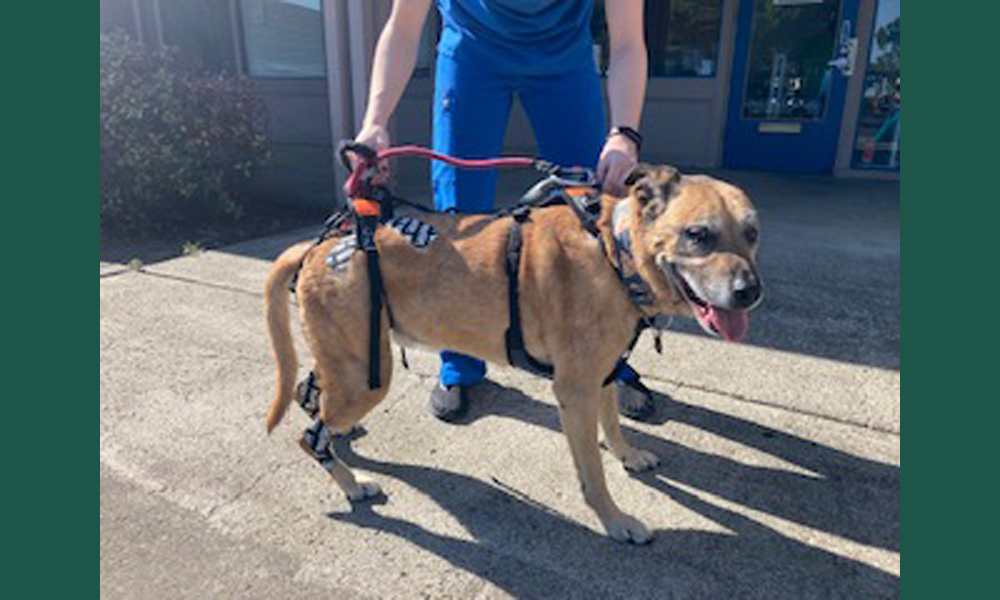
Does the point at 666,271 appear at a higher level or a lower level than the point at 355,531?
higher

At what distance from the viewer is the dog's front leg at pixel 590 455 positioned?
2422mm

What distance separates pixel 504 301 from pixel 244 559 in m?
1.40

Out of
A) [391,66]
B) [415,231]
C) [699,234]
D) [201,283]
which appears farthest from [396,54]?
[201,283]

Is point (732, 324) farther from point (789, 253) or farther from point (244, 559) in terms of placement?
point (789, 253)

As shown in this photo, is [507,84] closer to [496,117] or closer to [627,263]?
[496,117]

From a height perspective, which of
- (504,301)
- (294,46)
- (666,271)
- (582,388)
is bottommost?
(582,388)

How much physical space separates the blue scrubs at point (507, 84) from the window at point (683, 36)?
717 centimetres

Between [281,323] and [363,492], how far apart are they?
806 millimetres

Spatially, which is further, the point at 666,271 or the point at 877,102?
the point at 877,102

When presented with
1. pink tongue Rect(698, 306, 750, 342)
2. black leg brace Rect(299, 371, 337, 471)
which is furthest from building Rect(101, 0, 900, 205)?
pink tongue Rect(698, 306, 750, 342)

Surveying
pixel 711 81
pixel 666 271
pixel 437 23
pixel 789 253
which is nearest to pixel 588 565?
pixel 666 271

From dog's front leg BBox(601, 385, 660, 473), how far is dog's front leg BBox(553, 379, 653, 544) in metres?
0.38

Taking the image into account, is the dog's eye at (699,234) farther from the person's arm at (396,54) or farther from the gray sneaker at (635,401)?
the person's arm at (396,54)

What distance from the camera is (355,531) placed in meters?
2.54
